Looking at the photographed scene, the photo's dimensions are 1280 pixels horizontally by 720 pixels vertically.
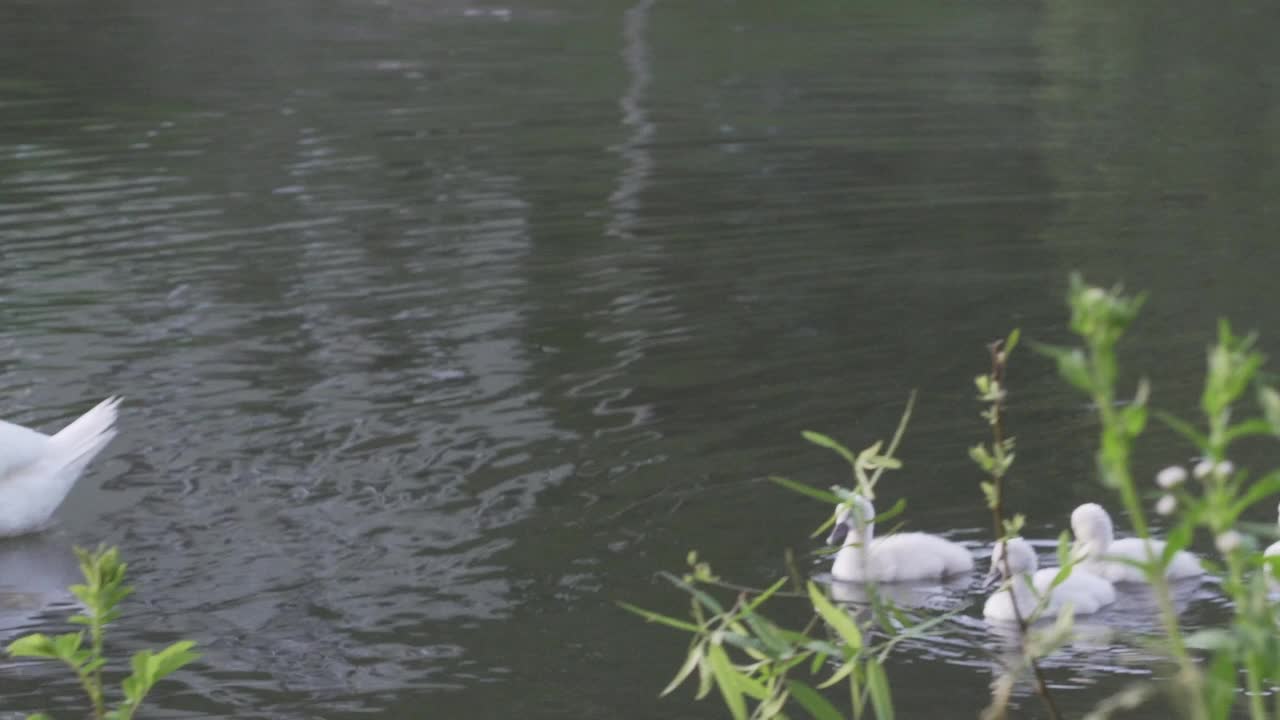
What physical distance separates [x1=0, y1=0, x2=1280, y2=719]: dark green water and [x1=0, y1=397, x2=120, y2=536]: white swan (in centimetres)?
18

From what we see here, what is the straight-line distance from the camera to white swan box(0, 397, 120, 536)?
7.04 m

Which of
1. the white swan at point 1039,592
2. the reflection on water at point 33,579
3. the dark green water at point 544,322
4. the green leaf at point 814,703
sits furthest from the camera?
the reflection on water at point 33,579

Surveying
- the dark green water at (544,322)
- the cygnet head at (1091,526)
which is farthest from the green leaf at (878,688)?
the cygnet head at (1091,526)

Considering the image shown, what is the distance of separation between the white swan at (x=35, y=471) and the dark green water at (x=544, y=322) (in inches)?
7.2

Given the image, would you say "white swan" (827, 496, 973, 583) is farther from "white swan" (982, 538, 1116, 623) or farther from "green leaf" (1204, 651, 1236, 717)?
"green leaf" (1204, 651, 1236, 717)

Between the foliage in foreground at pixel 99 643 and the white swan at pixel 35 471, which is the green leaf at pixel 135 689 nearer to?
the foliage in foreground at pixel 99 643

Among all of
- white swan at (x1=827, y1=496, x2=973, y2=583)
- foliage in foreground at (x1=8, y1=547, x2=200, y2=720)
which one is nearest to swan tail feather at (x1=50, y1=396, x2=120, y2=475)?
white swan at (x1=827, y1=496, x2=973, y2=583)

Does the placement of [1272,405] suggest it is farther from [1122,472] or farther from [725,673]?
[725,673]

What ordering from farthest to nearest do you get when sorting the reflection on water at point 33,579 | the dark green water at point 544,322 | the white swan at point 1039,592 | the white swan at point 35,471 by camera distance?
the white swan at point 35,471 → the reflection on water at point 33,579 → the dark green water at point 544,322 → the white swan at point 1039,592

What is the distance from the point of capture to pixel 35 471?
23.4 feet

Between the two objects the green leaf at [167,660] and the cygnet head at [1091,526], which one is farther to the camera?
the cygnet head at [1091,526]

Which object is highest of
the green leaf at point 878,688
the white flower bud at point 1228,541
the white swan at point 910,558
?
the white flower bud at point 1228,541

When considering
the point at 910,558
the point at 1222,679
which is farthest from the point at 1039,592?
the point at 1222,679

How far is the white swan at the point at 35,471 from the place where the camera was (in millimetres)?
7035
